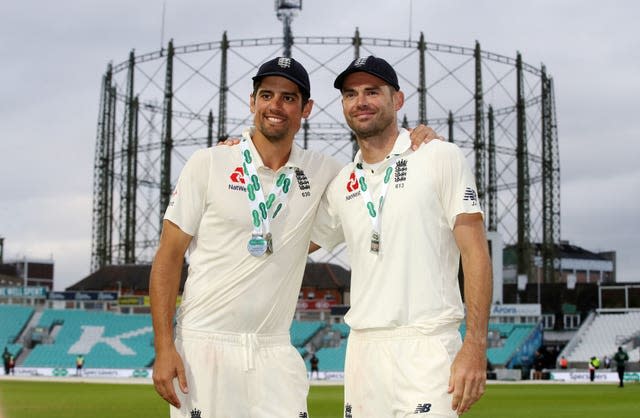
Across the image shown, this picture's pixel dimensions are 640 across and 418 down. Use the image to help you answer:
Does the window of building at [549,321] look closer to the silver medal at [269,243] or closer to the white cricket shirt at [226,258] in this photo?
the white cricket shirt at [226,258]

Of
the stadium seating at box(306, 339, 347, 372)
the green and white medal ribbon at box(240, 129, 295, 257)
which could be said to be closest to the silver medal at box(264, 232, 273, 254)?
the green and white medal ribbon at box(240, 129, 295, 257)

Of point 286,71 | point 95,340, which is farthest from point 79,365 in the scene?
point 286,71

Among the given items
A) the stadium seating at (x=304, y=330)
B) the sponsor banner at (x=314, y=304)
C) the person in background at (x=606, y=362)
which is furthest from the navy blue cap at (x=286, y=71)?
the sponsor banner at (x=314, y=304)

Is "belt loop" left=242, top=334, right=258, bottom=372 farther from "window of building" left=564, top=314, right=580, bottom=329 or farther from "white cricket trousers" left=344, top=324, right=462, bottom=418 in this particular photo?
"window of building" left=564, top=314, right=580, bottom=329

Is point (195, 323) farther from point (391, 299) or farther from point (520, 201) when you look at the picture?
point (520, 201)

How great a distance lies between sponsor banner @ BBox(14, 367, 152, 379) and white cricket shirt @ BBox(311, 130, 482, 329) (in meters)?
40.0

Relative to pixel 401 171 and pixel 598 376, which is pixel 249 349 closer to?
pixel 401 171

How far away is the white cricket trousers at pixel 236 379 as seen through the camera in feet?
18.2

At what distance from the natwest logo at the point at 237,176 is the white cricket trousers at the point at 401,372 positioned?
109cm

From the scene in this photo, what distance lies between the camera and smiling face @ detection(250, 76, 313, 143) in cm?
589

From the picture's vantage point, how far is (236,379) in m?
5.59

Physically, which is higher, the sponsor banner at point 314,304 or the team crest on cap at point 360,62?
the team crest on cap at point 360,62

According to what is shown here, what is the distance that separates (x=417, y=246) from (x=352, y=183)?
0.59 meters

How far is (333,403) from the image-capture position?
22.4 m
